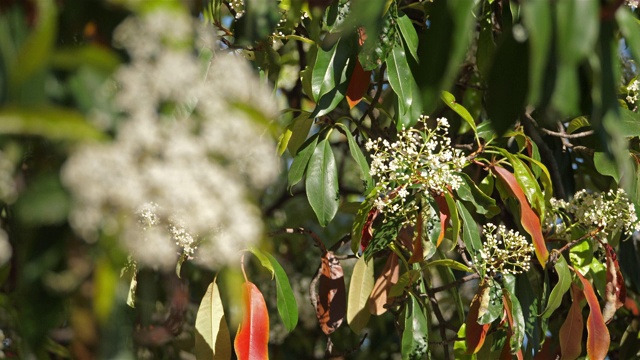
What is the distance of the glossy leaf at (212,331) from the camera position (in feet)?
5.23

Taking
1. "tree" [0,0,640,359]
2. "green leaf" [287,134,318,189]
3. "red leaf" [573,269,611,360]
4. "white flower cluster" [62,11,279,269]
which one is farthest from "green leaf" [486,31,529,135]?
"red leaf" [573,269,611,360]

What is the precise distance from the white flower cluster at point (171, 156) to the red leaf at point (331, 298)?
45.5 inches

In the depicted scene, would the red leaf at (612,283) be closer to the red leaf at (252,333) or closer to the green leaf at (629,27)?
the red leaf at (252,333)

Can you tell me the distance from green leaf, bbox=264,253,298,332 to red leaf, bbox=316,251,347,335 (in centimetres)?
19

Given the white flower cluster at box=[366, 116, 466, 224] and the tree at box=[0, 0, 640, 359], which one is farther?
the white flower cluster at box=[366, 116, 466, 224]

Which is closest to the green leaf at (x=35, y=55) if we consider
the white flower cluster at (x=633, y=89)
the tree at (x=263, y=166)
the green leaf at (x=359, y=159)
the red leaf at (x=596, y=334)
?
the tree at (x=263, y=166)

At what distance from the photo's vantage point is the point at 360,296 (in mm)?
1914

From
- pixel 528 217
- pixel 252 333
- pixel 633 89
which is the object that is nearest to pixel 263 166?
pixel 252 333

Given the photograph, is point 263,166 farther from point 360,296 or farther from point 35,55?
point 360,296

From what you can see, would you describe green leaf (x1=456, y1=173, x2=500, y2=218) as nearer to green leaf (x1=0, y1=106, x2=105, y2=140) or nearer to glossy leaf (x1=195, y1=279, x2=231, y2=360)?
glossy leaf (x1=195, y1=279, x2=231, y2=360)

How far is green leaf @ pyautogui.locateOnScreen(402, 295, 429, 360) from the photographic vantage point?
71.0 inches

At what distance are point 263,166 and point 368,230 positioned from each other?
1.03 m

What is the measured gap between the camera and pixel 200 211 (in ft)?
2.23

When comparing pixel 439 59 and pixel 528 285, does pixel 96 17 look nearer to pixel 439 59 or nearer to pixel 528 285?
pixel 439 59
